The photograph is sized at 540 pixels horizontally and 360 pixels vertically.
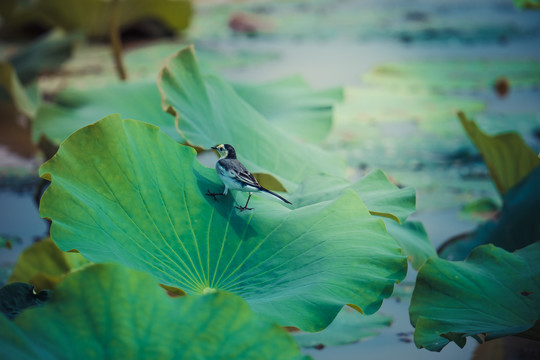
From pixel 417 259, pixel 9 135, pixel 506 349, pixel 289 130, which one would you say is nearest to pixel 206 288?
pixel 417 259

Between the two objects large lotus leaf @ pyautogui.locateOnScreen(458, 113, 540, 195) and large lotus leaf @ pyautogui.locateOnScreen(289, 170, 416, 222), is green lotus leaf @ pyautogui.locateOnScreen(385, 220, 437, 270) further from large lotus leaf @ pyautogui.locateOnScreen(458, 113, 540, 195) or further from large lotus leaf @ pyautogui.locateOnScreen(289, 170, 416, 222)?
large lotus leaf @ pyautogui.locateOnScreen(458, 113, 540, 195)

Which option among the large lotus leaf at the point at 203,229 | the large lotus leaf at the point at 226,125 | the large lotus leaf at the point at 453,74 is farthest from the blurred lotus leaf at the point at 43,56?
the large lotus leaf at the point at 203,229

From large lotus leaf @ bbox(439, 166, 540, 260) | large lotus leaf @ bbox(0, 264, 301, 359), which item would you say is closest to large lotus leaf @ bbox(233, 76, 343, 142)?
large lotus leaf @ bbox(439, 166, 540, 260)

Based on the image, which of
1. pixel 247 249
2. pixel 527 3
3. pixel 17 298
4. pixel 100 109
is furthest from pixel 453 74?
pixel 17 298

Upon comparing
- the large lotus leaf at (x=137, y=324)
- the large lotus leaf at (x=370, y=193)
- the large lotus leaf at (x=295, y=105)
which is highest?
the large lotus leaf at (x=137, y=324)

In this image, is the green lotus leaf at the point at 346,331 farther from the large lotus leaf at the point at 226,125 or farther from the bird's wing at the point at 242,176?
the bird's wing at the point at 242,176

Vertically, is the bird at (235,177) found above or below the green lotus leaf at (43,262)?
above
